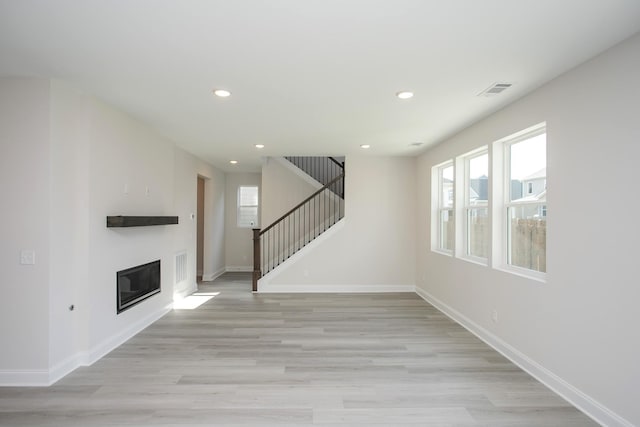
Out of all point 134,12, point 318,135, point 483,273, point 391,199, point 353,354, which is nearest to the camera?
point 134,12

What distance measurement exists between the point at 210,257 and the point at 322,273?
9.55ft

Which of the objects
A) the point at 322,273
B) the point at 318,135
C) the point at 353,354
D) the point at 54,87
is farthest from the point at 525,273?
the point at 54,87

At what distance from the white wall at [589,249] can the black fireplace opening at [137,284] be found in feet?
14.0

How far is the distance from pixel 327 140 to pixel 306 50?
2720 mm

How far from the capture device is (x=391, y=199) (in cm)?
652

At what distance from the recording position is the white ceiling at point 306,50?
194 centimetres

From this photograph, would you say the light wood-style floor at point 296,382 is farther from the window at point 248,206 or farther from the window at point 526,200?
the window at point 248,206

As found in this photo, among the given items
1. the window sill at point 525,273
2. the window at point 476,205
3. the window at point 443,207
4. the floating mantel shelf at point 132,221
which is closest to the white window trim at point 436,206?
the window at point 443,207

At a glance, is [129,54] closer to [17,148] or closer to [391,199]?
[17,148]

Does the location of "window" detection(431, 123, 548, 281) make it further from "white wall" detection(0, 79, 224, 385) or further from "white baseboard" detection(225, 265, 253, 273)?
"white baseboard" detection(225, 265, 253, 273)

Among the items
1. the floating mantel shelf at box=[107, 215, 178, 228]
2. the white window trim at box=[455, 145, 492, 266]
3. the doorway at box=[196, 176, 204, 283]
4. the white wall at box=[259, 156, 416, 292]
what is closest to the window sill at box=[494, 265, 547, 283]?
the white window trim at box=[455, 145, 492, 266]

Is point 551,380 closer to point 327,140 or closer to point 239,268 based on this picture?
point 327,140

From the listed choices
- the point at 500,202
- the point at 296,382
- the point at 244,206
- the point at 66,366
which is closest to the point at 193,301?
the point at 66,366

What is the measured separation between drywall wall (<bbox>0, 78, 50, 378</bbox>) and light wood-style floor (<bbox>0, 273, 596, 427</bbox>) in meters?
0.30
